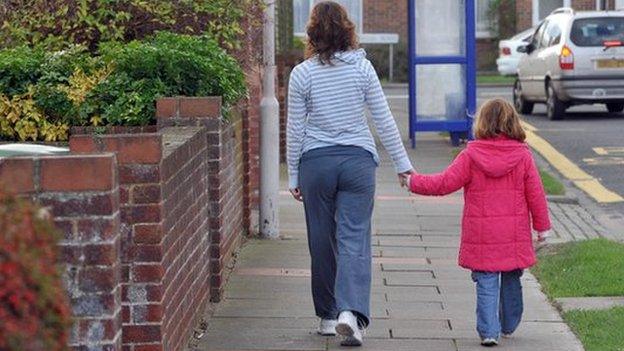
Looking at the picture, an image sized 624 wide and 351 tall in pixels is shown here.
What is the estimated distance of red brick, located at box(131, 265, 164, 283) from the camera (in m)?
5.54

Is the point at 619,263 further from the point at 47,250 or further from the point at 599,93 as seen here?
the point at 599,93

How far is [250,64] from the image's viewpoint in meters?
10.2

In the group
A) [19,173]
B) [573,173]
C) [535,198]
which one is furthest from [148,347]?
[573,173]

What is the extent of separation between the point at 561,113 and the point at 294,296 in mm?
15123

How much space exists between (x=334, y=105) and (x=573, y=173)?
9118mm

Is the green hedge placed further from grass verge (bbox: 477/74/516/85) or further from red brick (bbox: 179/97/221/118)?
grass verge (bbox: 477/74/516/85)

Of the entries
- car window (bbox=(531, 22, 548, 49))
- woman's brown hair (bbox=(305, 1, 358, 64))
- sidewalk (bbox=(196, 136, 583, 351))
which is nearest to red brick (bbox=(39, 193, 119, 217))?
sidewalk (bbox=(196, 136, 583, 351))

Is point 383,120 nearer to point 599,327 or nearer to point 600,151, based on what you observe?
point 599,327

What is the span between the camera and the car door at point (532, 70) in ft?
77.1

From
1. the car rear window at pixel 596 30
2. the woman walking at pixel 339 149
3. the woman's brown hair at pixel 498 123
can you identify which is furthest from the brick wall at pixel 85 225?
the car rear window at pixel 596 30

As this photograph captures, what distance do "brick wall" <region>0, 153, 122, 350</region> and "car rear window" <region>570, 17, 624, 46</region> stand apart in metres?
18.4

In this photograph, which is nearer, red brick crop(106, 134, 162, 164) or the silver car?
red brick crop(106, 134, 162, 164)

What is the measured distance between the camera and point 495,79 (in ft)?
122

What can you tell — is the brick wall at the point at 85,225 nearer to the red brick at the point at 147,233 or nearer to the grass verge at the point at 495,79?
the red brick at the point at 147,233
